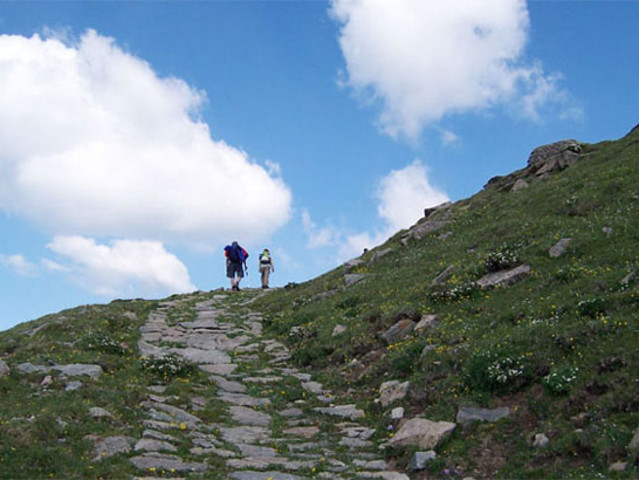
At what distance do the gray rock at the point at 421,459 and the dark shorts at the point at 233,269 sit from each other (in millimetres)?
30542

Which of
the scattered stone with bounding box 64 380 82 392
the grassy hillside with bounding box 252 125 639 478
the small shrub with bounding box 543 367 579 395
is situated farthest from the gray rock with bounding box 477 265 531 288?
the scattered stone with bounding box 64 380 82 392

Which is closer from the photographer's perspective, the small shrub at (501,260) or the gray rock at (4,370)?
the gray rock at (4,370)

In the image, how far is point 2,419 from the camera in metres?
Answer: 11.2

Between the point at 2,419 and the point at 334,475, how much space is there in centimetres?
670

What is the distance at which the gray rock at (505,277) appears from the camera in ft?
56.0

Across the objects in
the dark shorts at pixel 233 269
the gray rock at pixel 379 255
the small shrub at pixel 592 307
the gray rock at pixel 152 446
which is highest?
the dark shorts at pixel 233 269

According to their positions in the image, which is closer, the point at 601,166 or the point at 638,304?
the point at 638,304

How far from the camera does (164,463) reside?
10.1 m

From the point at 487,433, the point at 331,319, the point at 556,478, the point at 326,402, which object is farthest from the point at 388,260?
the point at 556,478

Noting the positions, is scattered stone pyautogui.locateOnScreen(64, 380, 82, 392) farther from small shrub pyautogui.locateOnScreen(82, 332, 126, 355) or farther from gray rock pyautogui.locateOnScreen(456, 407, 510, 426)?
gray rock pyautogui.locateOnScreen(456, 407, 510, 426)

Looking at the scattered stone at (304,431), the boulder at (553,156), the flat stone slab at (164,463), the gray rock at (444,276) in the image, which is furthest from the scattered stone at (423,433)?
the boulder at (553,156)

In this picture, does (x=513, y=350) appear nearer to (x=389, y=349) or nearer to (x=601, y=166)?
(x=389, y=349)

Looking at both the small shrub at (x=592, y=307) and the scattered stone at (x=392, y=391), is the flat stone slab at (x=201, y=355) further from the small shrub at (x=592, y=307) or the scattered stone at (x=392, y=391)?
the small shrub at (x=592, y=307)

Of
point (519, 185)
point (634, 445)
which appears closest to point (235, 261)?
point (519, 185)
